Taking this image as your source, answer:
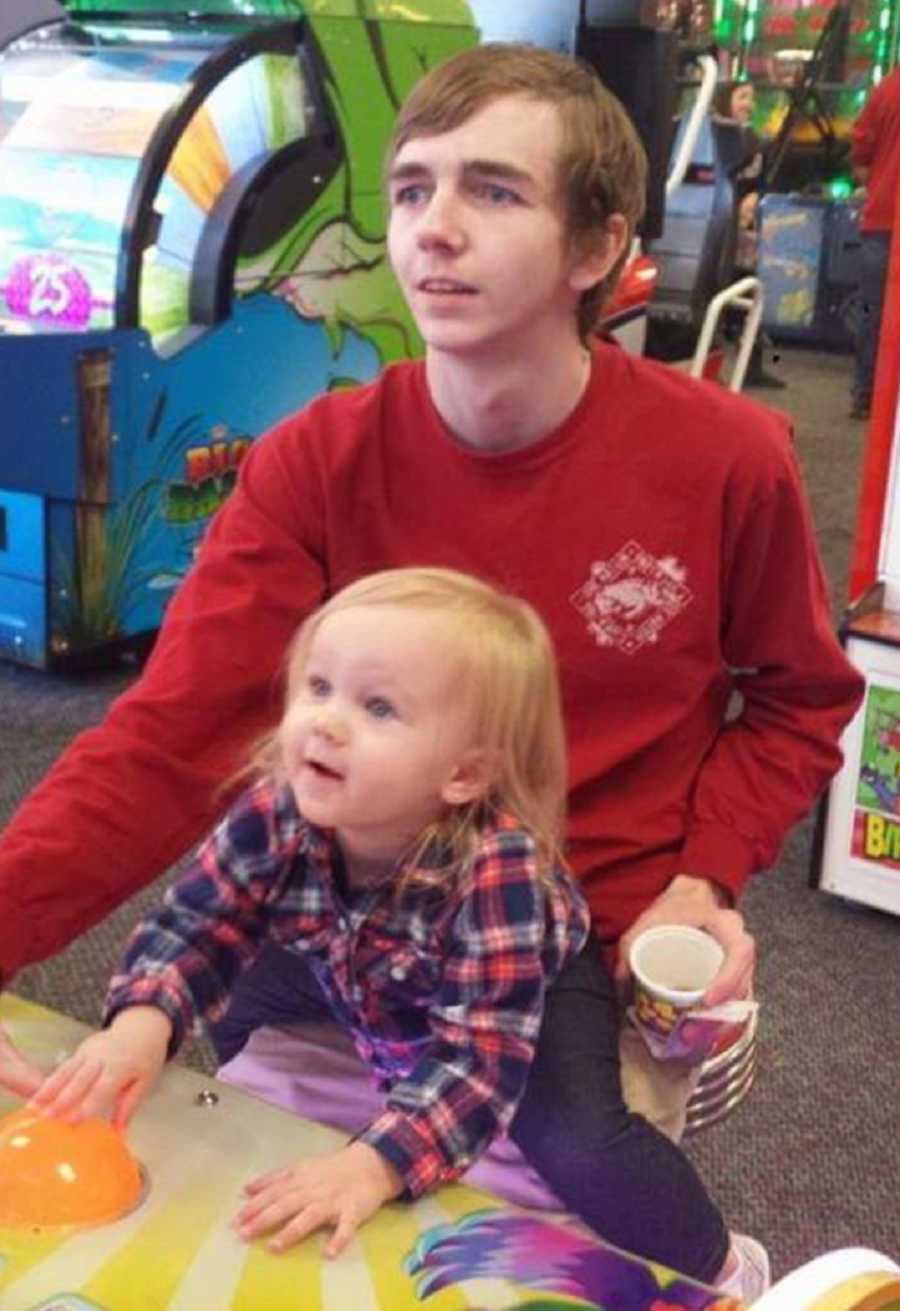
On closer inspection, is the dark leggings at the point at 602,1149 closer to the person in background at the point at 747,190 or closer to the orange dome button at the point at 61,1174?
the orange dome button at the point at 61,1174

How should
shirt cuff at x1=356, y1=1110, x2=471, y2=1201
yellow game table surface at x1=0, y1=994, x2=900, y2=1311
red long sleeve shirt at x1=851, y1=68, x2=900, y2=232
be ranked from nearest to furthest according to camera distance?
yellow game table surface at x1=0, y1=994, x2=900, y2=1311 → shirt cuff at x1=356, y1=1110, x2=471, y2=1201 → red long sleeve shirt at x1=851, y1=68, x2=900, y2=232

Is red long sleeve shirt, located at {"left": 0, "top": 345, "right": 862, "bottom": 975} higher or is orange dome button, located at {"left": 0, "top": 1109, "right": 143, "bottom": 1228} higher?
red long sleeve shirt, located at {"left": 0, "top": 345, "right": 862, "bottom": 975}

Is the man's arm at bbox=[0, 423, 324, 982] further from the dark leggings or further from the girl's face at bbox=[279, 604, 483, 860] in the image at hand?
the dark leggings

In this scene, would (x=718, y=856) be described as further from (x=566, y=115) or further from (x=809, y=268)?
(x=809, y=268)

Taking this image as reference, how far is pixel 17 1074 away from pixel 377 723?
328 mm

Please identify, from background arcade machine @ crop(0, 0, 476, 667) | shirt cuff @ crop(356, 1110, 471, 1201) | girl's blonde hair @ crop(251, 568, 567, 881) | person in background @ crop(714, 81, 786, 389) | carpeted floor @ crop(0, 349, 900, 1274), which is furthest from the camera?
person in background @ crop(714, 81, 786, 389)

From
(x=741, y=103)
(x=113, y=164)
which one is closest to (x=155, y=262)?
(x=113, y=164)

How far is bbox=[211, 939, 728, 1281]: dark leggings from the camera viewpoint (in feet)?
3.91

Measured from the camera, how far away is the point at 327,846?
1221 mm

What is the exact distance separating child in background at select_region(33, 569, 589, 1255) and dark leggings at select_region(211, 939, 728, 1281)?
45 millimetres

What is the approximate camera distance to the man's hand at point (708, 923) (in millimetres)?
1262

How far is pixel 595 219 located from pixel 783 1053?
1.38m

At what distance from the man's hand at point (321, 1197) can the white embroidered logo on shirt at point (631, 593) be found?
0.49 meters

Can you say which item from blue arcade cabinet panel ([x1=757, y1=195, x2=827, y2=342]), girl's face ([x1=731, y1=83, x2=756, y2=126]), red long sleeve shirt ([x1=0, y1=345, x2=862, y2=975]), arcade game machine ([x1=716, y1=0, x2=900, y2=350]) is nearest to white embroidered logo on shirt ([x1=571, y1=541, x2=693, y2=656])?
red long sleeve shirt ([x1=0, y1=345, x2=862, y2=975])
